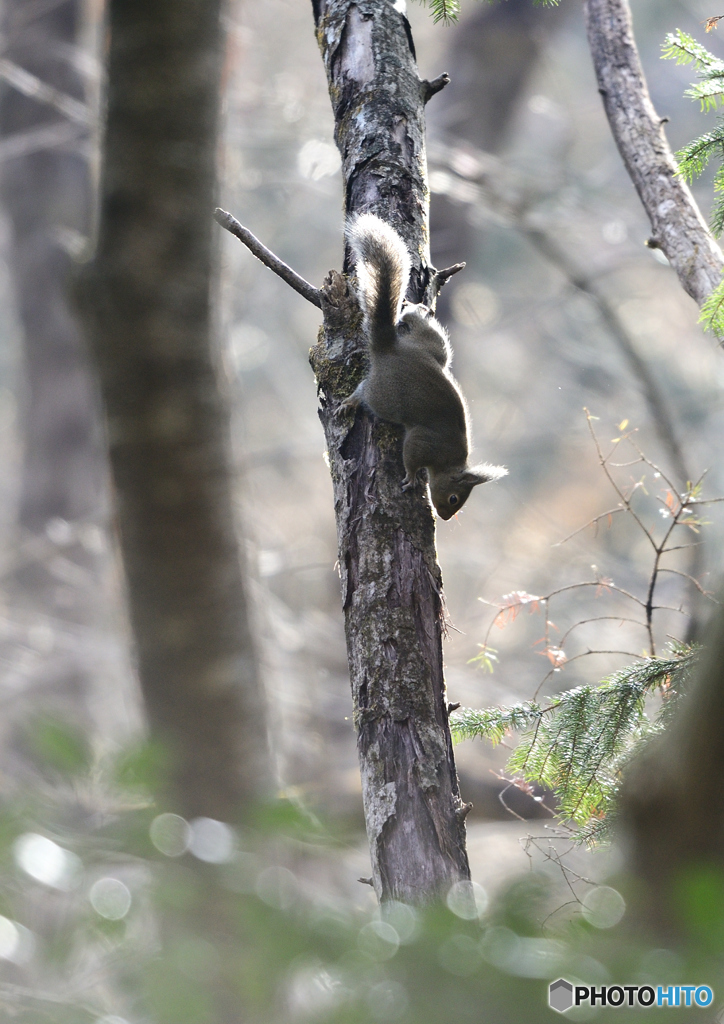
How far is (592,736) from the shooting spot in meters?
1.40

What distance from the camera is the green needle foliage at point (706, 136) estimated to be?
4.44 feet

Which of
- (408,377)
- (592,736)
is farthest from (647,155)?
(592,736)

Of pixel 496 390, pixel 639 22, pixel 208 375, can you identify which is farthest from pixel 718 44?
pixel 208 375

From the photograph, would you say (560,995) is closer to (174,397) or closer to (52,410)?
(174,397)

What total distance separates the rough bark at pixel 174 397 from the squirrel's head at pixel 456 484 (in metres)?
0.68

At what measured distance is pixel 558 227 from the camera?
5160mm

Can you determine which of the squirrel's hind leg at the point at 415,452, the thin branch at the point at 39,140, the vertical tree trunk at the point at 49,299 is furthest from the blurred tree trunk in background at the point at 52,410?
the squirrel's hind leg at the point at 415,452

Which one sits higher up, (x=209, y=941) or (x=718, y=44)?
(x=718, y=44)

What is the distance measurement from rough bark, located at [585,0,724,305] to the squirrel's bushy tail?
512mm

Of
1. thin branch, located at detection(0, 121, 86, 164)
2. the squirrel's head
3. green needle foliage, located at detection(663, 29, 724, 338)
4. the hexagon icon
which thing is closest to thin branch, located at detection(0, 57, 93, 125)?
thin branch, located at detection(0, 121, 86, 164)

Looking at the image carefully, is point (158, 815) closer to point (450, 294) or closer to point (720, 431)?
point (450, 294)

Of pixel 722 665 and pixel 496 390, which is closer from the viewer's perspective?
pixel 722 665

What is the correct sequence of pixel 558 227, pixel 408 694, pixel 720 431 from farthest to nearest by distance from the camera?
1. pixel 720 431
2. pixel 558 227
3. pixel 408 694

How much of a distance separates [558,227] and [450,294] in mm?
1426
